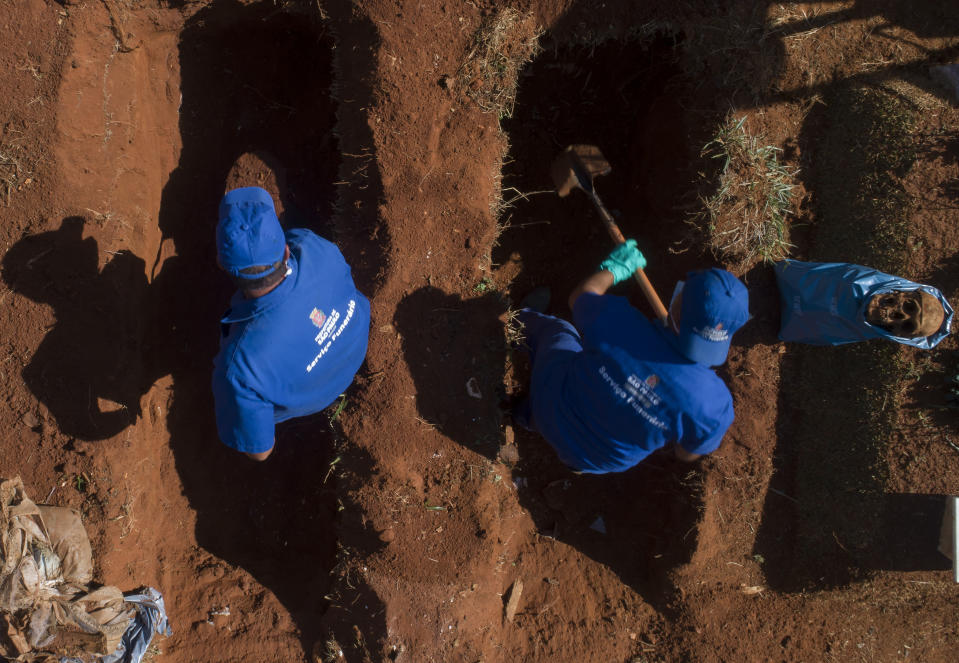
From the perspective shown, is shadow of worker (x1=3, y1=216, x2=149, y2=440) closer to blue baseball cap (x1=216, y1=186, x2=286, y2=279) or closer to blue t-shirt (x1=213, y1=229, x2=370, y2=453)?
blue t-shirt (x1=213, y1=229, x2=370, y2=453)

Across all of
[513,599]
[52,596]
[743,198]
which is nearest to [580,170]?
[743,198]

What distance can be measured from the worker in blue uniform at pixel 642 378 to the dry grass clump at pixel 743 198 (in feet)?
3.47

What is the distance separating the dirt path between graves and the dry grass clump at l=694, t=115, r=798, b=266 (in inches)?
5.7

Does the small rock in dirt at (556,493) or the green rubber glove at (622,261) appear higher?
the green rubber glove at (622,261)

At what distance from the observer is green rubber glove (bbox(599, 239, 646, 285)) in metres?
3.62

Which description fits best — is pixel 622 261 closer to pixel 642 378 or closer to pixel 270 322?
pixel 642 378

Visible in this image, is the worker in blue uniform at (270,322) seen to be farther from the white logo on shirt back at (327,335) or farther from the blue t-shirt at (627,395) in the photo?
the blue t-shirt at (627,395)

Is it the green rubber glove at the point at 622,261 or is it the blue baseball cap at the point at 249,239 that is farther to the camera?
the green rubber glove at the point at 622,261

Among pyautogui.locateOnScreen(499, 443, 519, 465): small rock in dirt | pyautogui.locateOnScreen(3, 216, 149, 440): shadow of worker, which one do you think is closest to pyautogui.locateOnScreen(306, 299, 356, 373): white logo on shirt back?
pyautogui.locateOnScreen(499, 443, 519, 465): small rock in dirt

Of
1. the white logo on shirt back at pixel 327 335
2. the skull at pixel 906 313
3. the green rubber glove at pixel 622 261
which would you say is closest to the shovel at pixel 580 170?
the green rubber glove at pixel 622 261

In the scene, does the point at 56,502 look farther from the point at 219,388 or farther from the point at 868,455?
the point at 868,455

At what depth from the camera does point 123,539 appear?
3.99 meters

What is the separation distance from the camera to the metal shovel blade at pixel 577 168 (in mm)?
4285

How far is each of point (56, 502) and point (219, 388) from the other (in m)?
2.00
